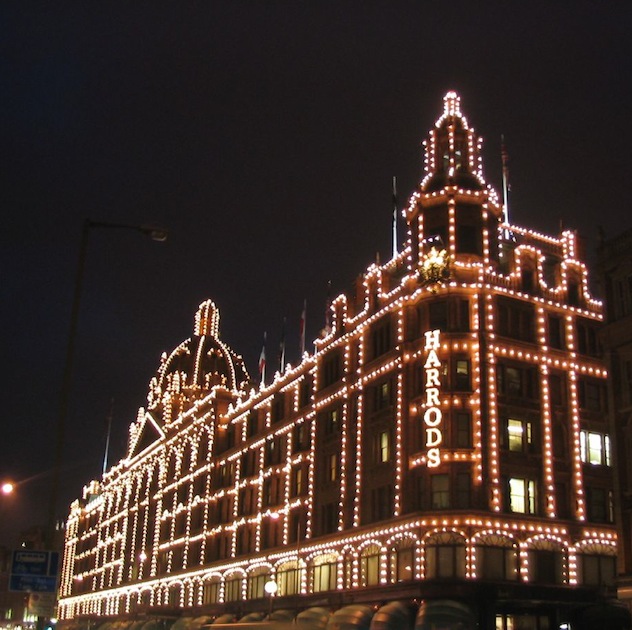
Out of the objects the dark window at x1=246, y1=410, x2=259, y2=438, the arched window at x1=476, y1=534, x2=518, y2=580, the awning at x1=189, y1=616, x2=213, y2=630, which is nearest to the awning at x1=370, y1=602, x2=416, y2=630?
the arched window at x1=476, y1=534, x2=518, y2=580

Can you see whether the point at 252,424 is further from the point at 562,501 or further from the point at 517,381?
the point at 562,501

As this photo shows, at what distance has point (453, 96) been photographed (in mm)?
62969

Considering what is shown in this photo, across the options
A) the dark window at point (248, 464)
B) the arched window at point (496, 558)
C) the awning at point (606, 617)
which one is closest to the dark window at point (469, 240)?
the arched window at point (496, 558)

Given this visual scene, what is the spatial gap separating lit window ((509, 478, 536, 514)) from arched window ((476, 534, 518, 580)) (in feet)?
7.02

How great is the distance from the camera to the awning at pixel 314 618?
189 ft

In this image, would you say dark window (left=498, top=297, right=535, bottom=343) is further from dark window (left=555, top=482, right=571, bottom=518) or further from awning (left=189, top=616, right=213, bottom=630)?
awning (left=189, top=616, right=213, bottom=630)

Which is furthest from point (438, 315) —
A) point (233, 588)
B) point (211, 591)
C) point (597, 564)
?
point (211, 591)

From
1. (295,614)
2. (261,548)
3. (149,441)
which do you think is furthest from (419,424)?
(149,441)

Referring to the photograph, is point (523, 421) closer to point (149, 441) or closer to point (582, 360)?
point (582, 360)

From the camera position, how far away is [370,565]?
57781 mm

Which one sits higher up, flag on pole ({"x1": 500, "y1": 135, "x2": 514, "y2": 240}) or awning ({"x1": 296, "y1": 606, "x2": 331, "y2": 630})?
flag on pole ({"x1": 500, "y1": 135, "x2": 514, "y2": 240})

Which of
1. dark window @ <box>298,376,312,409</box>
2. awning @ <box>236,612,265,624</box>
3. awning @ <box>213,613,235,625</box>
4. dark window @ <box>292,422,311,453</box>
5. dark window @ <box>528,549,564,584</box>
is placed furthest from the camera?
dark window @ <box>298,376,312,409</box>

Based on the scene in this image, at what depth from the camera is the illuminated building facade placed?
5225 cm

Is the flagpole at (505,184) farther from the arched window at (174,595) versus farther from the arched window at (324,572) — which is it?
the arched window at (174,595)
